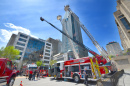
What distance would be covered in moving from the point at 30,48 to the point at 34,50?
11.9ft

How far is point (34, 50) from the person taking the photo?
5412 cm

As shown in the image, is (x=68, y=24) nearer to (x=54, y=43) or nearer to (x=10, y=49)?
(x=54, y=43)

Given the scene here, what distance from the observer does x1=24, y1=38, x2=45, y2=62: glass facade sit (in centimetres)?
4884

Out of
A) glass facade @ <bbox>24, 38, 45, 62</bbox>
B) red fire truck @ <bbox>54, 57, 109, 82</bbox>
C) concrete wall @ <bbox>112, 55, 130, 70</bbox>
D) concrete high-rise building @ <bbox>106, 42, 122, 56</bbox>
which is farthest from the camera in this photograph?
concrete high-rise building @ <bbox>106, 42, 122, 56</bbox>

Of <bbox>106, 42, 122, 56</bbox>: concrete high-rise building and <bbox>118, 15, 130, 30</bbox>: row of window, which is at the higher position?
<bbox>106, 42, 122, 56</bbox>: concrete high-rise building

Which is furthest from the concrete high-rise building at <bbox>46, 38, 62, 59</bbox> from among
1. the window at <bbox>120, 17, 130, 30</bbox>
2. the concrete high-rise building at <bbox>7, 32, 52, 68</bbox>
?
the window at <bbox>120, 17, 130, 30</bbox>

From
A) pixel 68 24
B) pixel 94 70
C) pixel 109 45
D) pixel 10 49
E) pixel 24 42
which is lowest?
pixel 94 70

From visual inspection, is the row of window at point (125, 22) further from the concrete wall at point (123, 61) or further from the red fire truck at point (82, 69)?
the red fire truck at point (82, 69)

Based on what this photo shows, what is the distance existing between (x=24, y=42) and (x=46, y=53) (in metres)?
20.8

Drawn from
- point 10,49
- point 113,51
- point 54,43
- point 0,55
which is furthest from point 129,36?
point 113,51

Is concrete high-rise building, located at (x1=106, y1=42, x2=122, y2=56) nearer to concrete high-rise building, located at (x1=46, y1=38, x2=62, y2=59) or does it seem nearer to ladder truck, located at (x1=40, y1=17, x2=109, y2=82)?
concrete high-rise building, located at (x1=46, y1=38, x2=62, y2=59)

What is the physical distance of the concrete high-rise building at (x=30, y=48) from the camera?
45.5 meters

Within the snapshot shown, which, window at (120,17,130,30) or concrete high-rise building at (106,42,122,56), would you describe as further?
concrete high-rise building at (106,42,122,56)

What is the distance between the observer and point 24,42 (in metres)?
49.1
